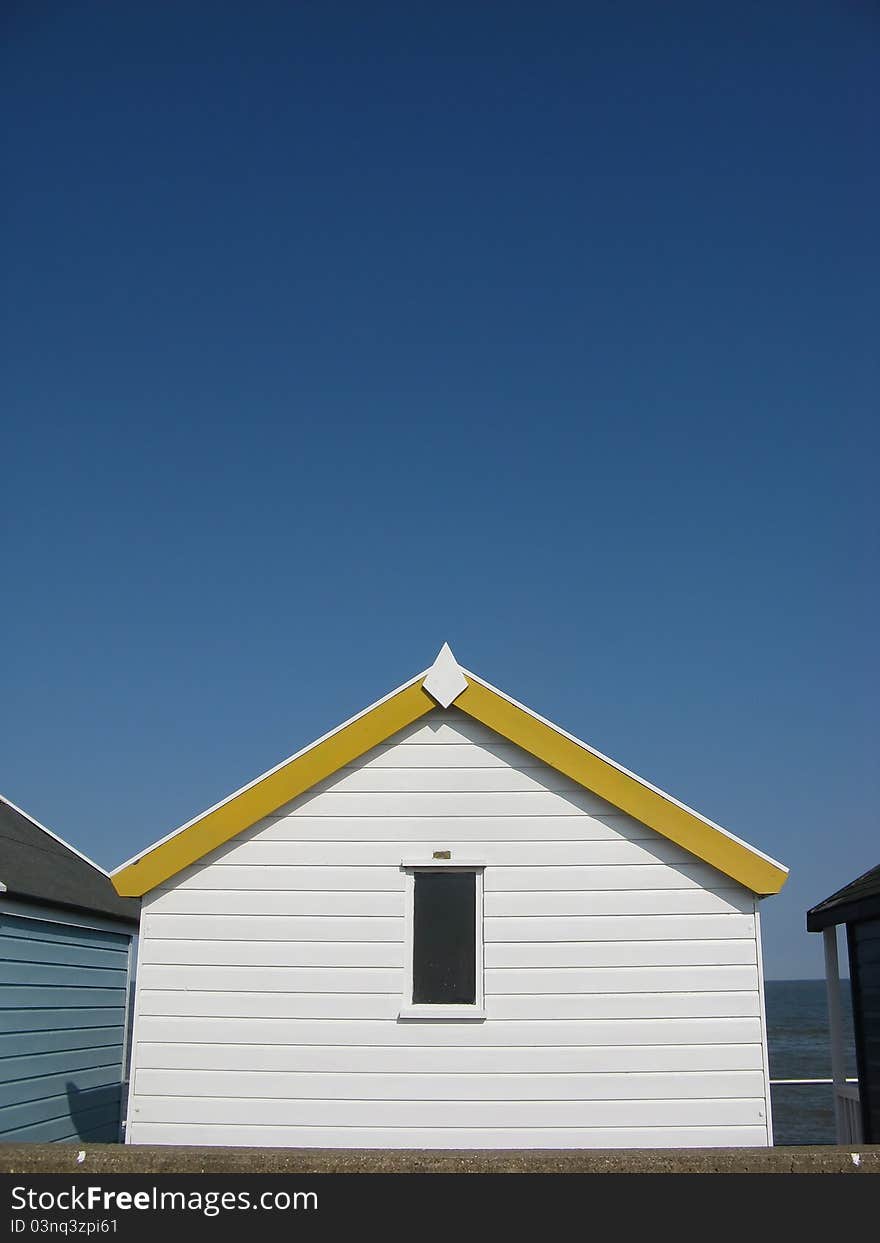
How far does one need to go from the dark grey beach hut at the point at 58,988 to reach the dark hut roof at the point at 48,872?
2 cm

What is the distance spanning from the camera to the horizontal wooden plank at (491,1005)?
8.42 m

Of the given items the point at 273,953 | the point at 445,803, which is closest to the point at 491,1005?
the point at 445,803

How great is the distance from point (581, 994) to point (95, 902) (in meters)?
6.12

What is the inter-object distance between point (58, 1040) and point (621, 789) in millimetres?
6650

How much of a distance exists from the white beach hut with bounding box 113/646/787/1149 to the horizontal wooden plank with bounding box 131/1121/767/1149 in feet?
0.05

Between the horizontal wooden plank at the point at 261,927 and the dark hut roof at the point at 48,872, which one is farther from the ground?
the dark hut roof at the point at 48,872

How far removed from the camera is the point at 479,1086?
8328 mm

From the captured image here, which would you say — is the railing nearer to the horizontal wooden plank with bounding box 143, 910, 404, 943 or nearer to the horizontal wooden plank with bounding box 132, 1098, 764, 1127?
the horizontal wooden plank with bounding box 132, 1098, 764, 1127

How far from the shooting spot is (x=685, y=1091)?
8281mm

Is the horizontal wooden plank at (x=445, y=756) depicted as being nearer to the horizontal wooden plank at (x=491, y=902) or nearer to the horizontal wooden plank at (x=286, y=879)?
the horizontal wooden plank at (x=286, y=879)

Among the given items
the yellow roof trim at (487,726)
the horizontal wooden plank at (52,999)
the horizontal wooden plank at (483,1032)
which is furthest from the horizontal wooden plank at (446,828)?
the horizontal wooden plank at (52,999)

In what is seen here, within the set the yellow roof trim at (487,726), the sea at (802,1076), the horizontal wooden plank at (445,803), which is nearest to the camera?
the yellow roof trim at (487,726)
